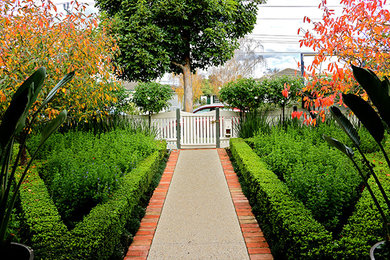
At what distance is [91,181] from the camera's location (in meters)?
3.68

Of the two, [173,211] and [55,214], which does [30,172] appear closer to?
[55,214]

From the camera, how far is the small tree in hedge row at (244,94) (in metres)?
9.45

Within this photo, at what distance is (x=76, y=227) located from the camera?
287 cm

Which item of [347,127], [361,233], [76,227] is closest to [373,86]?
[347,127]

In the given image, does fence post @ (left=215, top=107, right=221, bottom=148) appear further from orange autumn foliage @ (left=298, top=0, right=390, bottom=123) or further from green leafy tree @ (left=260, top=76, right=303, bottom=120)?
orange autumn foliage @ (left=298, top=0, right=390, bottom=123)

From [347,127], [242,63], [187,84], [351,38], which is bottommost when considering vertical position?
[347,127]

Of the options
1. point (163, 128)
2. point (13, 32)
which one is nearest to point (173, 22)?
point (163, 128)

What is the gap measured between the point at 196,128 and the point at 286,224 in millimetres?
7498

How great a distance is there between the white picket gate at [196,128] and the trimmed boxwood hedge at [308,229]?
6.16 metres

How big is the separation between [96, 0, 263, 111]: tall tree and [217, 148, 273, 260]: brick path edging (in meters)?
8.61

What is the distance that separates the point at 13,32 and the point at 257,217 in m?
4.69

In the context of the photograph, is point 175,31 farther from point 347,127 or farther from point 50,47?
point 347,127

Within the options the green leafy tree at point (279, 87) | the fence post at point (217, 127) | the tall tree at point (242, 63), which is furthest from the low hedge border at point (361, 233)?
the tall tree at point (242, 63)

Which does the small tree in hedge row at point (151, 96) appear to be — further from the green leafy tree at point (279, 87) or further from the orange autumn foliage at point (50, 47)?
the orange autumn foliage at point (50, 47)
